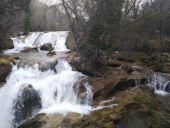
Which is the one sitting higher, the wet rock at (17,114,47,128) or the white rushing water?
the white rushing water

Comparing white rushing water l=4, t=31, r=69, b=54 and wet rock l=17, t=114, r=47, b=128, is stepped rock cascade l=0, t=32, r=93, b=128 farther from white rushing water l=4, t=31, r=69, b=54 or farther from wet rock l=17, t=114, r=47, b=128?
white rushing water l=4, t=31, r=69, b=54

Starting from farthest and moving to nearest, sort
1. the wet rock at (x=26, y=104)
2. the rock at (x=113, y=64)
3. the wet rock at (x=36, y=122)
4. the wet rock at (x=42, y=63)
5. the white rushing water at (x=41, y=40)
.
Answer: the white rushing water at (x=41, y=40) < the rock at (x=113, y=64) < the wet rock at (x=42, y=63) < the wet rock at (x=26, y=104) < the wet rock at (x=36, y=122)

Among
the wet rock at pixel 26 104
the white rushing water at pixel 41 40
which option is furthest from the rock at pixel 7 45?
the wet rock at pixel 26 104

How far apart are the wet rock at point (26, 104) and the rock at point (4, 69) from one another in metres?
2.27

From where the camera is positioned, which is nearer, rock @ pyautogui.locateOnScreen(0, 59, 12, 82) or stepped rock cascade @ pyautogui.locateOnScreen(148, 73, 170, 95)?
rock @ pyautogui.locateOnScreen(0, 59, 12, 82)

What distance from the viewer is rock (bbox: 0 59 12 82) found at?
1755 centimetres

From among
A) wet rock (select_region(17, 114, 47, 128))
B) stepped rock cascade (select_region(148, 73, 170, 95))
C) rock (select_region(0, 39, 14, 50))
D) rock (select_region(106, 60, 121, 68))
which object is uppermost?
rock (select_region(0, 39, 14, 50))

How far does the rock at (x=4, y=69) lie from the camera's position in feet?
57.6

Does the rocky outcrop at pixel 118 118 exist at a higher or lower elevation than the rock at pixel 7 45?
lower

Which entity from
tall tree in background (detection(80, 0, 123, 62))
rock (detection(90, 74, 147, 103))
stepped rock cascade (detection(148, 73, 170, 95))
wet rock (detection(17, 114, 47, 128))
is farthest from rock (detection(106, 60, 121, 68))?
wet rock (detection(17, 114, 47, 128))

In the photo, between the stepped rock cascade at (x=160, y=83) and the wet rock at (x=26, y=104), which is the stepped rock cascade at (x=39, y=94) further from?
the stepped rock cascade at (x=160, y=83)

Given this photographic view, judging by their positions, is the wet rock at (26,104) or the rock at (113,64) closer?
the wet rock at (26,104)

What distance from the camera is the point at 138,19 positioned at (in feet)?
91.7

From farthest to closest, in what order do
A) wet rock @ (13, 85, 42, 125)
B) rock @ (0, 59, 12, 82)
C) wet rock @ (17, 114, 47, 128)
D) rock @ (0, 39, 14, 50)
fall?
rock @ (0, 39, 14, 50)
rock @ (0, 59, 12, 82)
wet rock @ (13, 85, 42, 125)
wet rock @ (17, 114, 47, 128)
